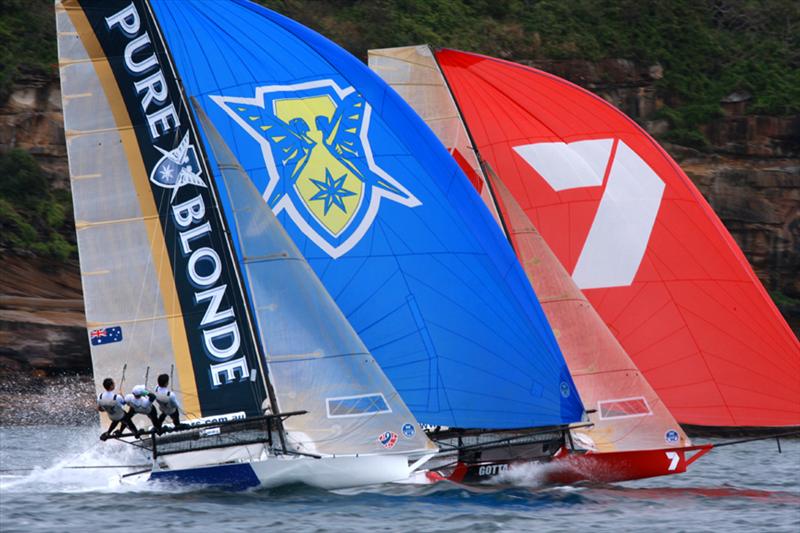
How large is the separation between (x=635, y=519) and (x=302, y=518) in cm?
290

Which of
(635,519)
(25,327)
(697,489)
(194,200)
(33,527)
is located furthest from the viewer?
(25,327)

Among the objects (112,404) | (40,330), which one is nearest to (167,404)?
(112,404)

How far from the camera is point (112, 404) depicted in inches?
496

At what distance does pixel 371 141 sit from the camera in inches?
549

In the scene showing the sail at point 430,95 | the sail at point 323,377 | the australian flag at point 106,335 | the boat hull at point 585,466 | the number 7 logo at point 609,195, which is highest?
the sail at point 430,95

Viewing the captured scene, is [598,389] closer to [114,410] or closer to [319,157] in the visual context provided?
[319,157]

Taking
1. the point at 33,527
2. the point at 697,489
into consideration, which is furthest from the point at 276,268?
the point at 697,489

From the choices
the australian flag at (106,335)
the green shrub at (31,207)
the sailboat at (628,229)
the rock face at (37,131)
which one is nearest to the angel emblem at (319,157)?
the sailboat at (628,229)

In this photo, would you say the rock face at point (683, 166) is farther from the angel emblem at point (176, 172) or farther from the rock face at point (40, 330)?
the angel emblem at point (176, 172)

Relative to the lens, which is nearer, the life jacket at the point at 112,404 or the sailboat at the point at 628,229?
the life jacket at the point at 112,404

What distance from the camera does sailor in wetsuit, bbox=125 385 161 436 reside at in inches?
495

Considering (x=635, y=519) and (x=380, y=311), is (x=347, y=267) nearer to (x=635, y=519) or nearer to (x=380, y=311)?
(x=380, y=311)

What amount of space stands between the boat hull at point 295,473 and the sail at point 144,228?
62 centimetres

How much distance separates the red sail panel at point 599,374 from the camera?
14.2 metres
